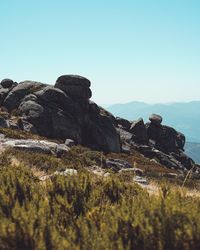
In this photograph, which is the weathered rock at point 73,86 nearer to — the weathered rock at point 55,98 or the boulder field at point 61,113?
the boulder field at point 61,113

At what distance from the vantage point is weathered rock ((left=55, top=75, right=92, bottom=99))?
53.1m

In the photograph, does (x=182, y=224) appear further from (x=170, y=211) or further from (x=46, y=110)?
(x=46, y=110)

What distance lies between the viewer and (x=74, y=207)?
7.84 metres

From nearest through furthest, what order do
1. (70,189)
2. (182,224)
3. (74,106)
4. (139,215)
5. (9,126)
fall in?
(182,224), (139,215), (70,189), (9,126), (74,106)

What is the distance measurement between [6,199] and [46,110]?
130 ft

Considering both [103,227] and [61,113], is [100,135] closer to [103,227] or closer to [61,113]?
[61,113]

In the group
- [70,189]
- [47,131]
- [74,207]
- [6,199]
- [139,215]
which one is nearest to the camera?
[139,215]

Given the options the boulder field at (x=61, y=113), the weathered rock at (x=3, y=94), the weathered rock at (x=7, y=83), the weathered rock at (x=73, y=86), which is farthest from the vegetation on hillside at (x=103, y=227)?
the weathered rock at (x=7, y=83)

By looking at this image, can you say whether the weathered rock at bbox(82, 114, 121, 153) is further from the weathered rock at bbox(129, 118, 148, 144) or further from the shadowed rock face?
the weathered rock at bbox(129, 118, 148, 144)

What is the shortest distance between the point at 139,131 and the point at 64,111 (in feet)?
84.6

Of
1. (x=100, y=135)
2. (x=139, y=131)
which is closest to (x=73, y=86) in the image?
(x=100, y=135)

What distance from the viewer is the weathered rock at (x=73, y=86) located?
5306cm

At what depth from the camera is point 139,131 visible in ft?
236

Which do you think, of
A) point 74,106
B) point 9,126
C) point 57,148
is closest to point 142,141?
point 74,106
